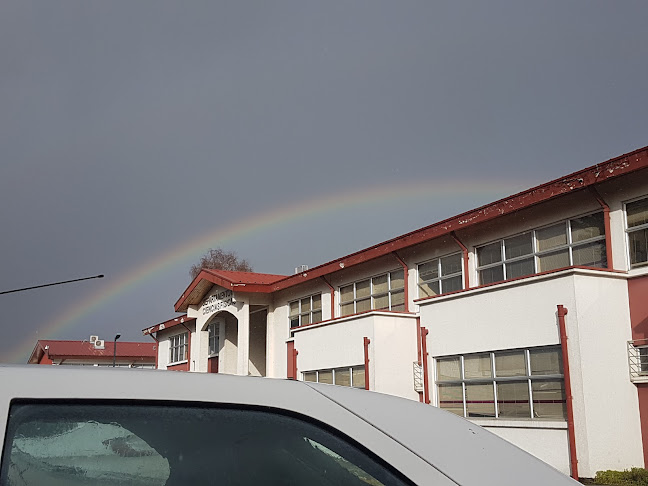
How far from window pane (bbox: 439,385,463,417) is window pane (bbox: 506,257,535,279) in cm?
292

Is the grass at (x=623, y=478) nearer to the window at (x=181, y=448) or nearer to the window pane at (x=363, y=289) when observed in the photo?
the window pane at (x=363, y=289)

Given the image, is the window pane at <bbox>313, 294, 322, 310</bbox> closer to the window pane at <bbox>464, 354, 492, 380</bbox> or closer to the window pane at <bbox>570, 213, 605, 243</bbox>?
the window pane at <bbox>464, 354, 492, 380</bbox>

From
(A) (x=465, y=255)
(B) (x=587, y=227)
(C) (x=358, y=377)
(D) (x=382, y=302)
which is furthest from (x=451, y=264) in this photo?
(B) (x=587, y=227)

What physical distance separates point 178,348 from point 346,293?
1797 centimetres

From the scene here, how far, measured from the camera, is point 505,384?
1631cm

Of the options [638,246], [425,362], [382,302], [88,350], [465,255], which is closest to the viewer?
[638,246]

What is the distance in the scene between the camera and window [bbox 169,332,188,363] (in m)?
39.8

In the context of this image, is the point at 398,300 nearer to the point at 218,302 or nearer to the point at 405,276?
the point at 405,276

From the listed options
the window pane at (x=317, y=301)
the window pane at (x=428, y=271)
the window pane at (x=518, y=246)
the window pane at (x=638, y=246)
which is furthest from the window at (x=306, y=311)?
the window pane at (x=638, y=246)

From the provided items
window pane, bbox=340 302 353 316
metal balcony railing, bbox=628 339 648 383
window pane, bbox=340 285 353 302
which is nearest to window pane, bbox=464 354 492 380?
metal balcony railing, bbox=628 339 648 383

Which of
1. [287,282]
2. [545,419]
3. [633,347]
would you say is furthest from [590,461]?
[287,282]

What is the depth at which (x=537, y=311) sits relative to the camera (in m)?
15.6

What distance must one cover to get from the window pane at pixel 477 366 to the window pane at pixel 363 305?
6798 millimetres

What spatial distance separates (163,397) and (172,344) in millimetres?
41338
